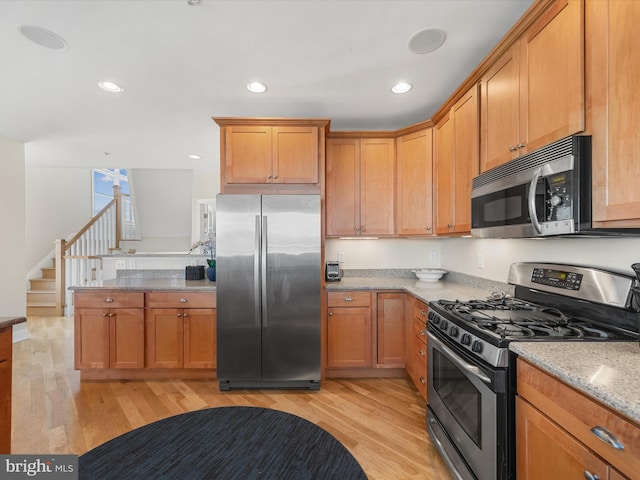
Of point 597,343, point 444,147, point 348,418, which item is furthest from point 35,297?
point 597,343

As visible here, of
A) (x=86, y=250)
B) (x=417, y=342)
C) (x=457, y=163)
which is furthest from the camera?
(x=86, y=250)

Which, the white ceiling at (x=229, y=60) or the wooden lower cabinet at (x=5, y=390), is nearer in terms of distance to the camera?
the wooden lower cabinet at (x=5, y=390)

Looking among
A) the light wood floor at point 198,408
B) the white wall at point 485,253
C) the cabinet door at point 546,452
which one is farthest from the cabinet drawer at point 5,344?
the white wall at point 485,253

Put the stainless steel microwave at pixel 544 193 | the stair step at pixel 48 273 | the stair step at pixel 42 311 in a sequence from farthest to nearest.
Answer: the stair step at pixel 48 273 < the stair step at pixel 42 311 < the stainless steel microwave at pixel 544 193

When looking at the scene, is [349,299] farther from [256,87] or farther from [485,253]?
[256,87]

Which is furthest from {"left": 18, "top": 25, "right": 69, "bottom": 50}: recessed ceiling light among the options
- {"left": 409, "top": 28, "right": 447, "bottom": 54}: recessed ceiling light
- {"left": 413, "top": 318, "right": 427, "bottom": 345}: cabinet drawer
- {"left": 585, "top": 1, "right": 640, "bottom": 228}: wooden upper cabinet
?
{"left": 413, "top": 318, "right": 427, "bottom": 345}: cabinet drawer

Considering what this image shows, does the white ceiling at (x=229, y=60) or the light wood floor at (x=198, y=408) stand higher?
the white ceiling at (x=229, y=60)

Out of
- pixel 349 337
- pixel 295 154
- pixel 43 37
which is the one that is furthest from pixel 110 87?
pixel 349 337

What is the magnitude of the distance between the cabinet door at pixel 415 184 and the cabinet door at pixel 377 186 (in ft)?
0.24

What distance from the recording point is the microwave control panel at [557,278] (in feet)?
5.05

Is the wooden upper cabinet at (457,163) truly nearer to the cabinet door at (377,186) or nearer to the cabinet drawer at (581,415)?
the cabinet door at (377,186)

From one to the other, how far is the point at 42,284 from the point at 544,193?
774cm

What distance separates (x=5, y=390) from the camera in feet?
4.87

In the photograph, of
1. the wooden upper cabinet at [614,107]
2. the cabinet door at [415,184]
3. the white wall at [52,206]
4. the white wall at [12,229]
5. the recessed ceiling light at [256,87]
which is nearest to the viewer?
the wooden upper cabinet at [614,107]
